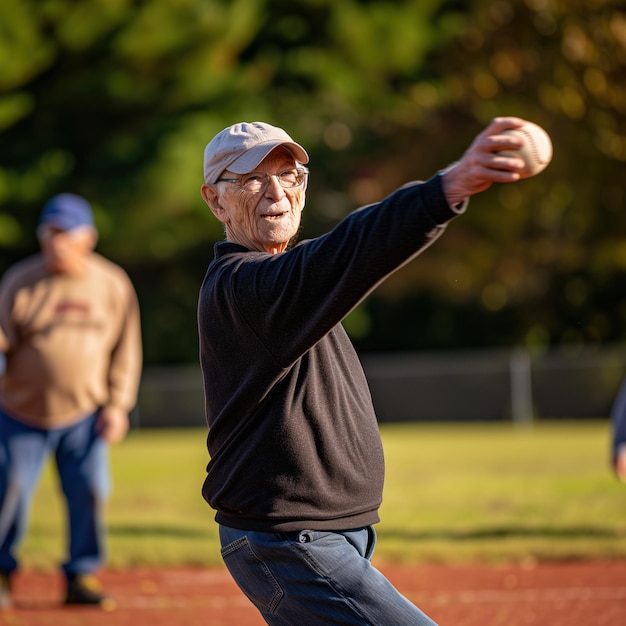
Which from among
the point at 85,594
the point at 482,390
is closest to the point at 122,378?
the point at 85,594

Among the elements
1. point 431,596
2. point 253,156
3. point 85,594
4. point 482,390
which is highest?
point 253,156

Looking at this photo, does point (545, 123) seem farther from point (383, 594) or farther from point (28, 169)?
point (383, 594)

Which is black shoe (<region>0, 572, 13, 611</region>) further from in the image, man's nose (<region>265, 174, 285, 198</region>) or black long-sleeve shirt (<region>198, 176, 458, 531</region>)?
man's nose (<region>265, 174, 285, 198</region>)

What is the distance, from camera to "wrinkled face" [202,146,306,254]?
3395 mm

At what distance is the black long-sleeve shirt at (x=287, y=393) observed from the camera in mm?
2979

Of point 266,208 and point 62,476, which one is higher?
point 266,208

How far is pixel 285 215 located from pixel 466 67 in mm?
25927

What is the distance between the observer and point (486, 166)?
2.71 meters

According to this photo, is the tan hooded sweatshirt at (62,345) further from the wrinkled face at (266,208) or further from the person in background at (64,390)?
the wrinkled face at (266,208)

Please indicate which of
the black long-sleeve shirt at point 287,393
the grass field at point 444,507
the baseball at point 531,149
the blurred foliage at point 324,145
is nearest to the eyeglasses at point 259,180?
the black long-sleeve shirt at point 287,393

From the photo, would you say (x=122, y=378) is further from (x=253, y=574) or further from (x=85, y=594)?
(x=253, y=574)

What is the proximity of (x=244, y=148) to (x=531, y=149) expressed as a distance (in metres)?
0.95

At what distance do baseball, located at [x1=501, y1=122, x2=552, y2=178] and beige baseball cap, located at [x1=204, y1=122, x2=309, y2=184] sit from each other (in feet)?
2.65

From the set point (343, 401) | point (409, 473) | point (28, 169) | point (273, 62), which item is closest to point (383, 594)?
point (343, 401)
